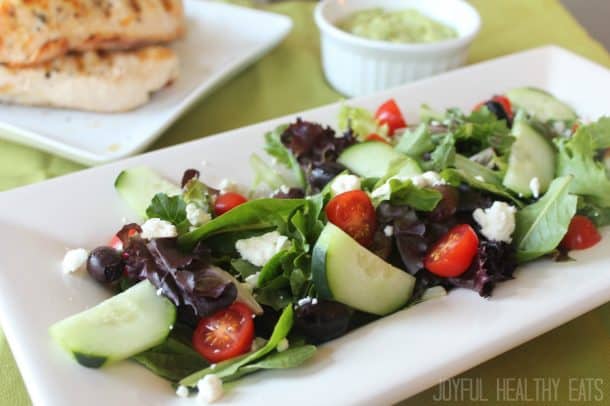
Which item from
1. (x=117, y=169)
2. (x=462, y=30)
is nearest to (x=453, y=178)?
(x=117, y=169)

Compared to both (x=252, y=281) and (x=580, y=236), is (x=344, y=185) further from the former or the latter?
(x=580, y=236)

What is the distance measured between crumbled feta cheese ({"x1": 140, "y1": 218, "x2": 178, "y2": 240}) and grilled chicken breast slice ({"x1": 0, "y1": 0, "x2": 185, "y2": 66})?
124 centimetres

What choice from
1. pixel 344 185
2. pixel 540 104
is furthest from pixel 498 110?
pixel 344 185

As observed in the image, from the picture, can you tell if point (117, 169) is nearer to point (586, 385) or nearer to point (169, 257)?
point (169, 257)

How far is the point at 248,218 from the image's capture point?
1.93 meters

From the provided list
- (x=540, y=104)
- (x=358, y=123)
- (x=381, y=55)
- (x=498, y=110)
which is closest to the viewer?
(x=358, y=123)

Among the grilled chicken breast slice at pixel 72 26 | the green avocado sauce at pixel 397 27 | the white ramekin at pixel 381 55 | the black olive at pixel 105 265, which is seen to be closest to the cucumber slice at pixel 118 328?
the black olive at pixel 105 265

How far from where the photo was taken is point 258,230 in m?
1.98

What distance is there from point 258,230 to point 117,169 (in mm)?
525

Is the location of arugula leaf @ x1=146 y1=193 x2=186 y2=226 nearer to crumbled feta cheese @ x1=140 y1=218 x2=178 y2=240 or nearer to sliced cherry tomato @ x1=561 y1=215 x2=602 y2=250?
crumbled feta cheese @ x1=140 y1=218 x2=178 y2=240

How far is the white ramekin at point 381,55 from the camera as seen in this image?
312 centimetres

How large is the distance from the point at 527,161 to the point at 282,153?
815 millimetres

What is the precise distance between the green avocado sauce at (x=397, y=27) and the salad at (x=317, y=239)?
102cm

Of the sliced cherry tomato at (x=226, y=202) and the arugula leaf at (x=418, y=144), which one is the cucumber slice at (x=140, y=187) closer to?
the sliced cherry tomato at (x=226, y=202)
